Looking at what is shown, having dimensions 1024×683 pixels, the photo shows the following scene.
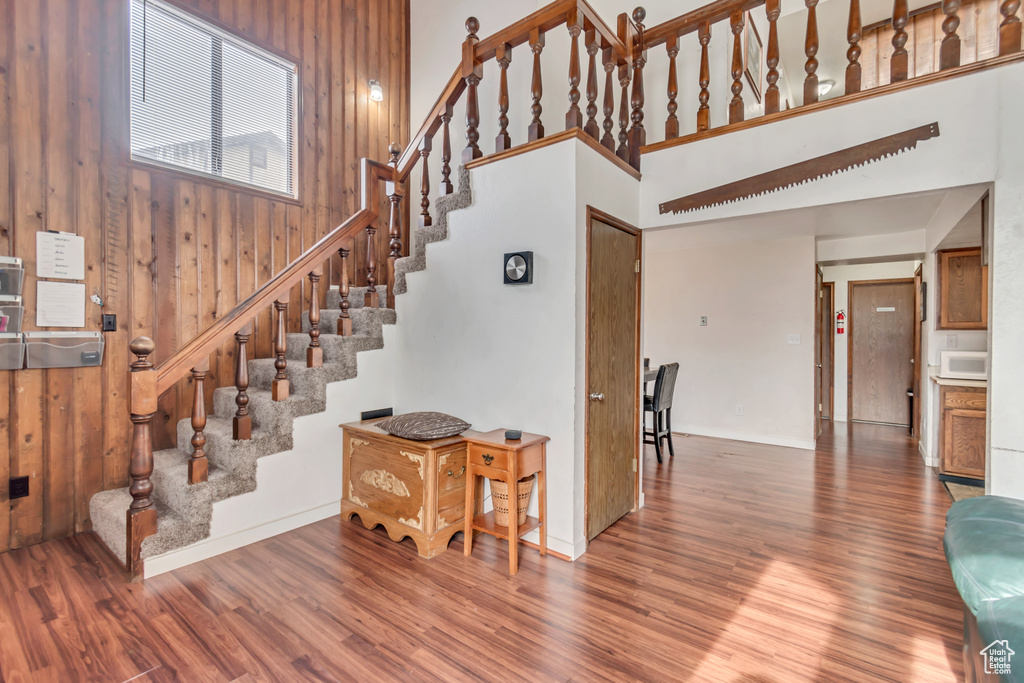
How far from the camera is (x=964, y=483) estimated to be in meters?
4.10

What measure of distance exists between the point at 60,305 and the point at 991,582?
4429 mm

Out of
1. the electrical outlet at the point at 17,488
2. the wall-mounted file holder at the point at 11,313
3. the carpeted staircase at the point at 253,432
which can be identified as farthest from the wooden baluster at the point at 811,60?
the electrical outlet at the point at 17,488

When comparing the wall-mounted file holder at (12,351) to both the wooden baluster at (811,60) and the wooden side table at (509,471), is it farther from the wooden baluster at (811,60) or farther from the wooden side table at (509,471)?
the wooden baluster at (811,60)

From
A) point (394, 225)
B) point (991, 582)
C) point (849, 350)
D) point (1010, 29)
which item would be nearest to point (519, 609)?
point (991, 582)

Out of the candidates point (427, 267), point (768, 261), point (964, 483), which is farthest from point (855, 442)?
point (427, 267)

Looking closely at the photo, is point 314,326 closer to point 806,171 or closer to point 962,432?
point 806,171

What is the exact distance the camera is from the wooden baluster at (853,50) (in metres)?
2.62

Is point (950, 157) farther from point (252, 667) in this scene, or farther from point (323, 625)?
point (252, 667)

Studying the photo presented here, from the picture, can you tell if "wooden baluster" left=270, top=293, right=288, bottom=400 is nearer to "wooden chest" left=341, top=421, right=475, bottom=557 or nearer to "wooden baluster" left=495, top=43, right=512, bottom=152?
"wooden chest" left=341, top=421, right=475, bottom=557

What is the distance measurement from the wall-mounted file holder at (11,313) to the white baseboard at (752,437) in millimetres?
5998

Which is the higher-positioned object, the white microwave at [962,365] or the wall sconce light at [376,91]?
the wall sconce light at [376,91]

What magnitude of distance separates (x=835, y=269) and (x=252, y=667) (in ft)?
25.8

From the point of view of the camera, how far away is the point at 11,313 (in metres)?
2.73

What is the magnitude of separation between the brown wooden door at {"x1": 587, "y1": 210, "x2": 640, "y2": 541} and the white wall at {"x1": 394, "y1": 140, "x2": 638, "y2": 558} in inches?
4.8
